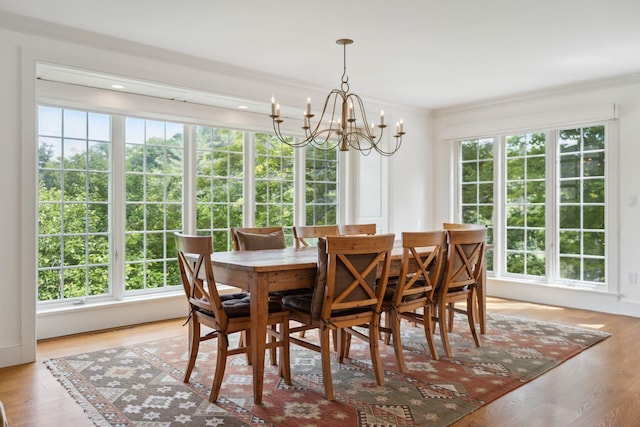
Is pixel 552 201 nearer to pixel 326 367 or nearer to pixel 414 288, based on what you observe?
pixel 414 288

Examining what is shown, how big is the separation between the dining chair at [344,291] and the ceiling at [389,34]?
1.62 metres

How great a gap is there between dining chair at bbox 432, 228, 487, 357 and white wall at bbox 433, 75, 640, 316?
217 cm

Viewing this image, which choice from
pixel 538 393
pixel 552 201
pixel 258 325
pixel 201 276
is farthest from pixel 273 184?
pixel 538 393

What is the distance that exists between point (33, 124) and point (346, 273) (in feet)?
8.37

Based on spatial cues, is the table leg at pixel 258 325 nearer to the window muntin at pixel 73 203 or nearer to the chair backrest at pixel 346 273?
the chair backrest at pixel 346 273

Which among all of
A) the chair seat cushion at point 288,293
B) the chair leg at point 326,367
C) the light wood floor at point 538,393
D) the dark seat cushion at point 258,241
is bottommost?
the light wood floor at point 538,393

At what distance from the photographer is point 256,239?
153 inches

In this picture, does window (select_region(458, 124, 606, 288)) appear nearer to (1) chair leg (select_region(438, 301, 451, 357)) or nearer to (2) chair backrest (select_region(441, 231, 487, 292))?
(2) chair backrest (select_region(441, 231, 487, 292))

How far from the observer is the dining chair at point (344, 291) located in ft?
8.94

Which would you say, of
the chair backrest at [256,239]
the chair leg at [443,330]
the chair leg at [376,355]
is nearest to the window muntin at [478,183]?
the chair leg at [443,330]

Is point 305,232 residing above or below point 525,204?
below

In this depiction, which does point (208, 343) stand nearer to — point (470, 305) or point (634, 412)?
point (470, 305)

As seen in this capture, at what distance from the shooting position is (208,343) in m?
3.88

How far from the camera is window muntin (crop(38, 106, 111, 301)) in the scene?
4176 mm
